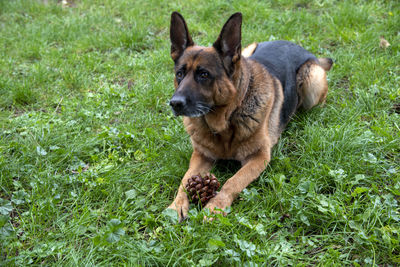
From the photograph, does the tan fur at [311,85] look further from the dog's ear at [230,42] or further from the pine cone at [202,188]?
the pine cone at [202,188]

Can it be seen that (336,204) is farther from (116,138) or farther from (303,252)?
(116,138)

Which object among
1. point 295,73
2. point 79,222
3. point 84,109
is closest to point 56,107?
point 84,109

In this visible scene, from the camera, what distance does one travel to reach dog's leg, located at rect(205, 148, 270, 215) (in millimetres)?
2594

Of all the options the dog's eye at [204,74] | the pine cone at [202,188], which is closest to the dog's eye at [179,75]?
the dog's eye at [204,74]

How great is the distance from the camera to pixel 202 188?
8.66ft

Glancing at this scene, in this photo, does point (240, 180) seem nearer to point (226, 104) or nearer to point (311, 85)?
point (226, 104)

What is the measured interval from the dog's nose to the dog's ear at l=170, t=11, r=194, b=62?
1.98 feet

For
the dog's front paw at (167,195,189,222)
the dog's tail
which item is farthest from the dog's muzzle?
the dog's tail

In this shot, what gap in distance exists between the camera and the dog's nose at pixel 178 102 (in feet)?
8.77

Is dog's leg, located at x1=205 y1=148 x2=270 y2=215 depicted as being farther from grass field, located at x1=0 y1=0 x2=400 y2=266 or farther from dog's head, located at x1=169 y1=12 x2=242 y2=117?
dog's head, located at x1=169 y1=12 x2=242 y2=117

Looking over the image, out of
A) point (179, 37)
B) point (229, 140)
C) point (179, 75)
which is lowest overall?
point (229, 140)

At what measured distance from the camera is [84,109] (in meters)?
4.07

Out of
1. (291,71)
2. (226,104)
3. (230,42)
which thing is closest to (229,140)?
(226,104)

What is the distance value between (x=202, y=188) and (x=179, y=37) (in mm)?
1438
